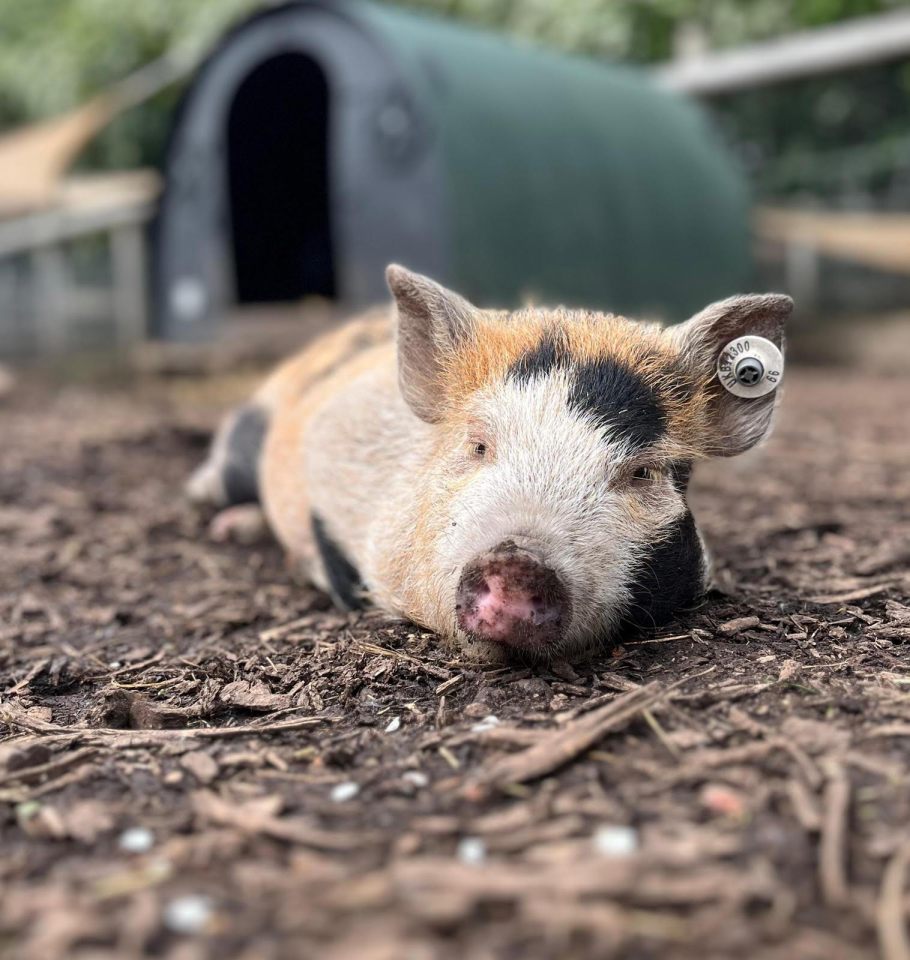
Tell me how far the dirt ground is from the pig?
0.17 meters

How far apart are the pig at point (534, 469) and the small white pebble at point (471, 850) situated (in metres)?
0.81

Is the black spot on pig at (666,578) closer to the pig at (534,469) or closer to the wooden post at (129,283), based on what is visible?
the pig at (534,469)

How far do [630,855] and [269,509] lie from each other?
3.28 metres

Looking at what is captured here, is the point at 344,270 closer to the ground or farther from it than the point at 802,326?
farther from it

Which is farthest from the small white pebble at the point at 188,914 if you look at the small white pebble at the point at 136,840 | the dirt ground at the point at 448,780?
the small white pebble at the point at 136,840

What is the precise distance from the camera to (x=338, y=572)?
407cm

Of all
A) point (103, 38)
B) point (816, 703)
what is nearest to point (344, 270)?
point (816, 703)

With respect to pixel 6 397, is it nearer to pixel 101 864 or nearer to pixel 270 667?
pixel 270 667

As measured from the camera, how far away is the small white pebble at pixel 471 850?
205 centimetres

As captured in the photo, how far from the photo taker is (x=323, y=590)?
4445mm

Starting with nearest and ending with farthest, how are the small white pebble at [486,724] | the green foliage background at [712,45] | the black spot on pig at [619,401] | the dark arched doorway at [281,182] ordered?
the small white pebble at [486,724] → the black spot on pig at [619,401] → the dark arched doorway at [281,182] → the green foliage background at [712,45]

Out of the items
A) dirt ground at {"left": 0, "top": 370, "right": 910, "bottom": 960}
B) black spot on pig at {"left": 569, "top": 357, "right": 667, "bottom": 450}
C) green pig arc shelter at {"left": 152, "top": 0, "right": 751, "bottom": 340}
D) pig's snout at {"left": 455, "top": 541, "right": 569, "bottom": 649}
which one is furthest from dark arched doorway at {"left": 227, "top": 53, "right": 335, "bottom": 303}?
pig's snout at {"left": 455, "top": 541, "right": 569, "bottom": 649}

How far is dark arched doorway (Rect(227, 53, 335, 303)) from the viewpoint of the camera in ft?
39.9

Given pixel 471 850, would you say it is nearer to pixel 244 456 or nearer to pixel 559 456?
pixel 559 456
